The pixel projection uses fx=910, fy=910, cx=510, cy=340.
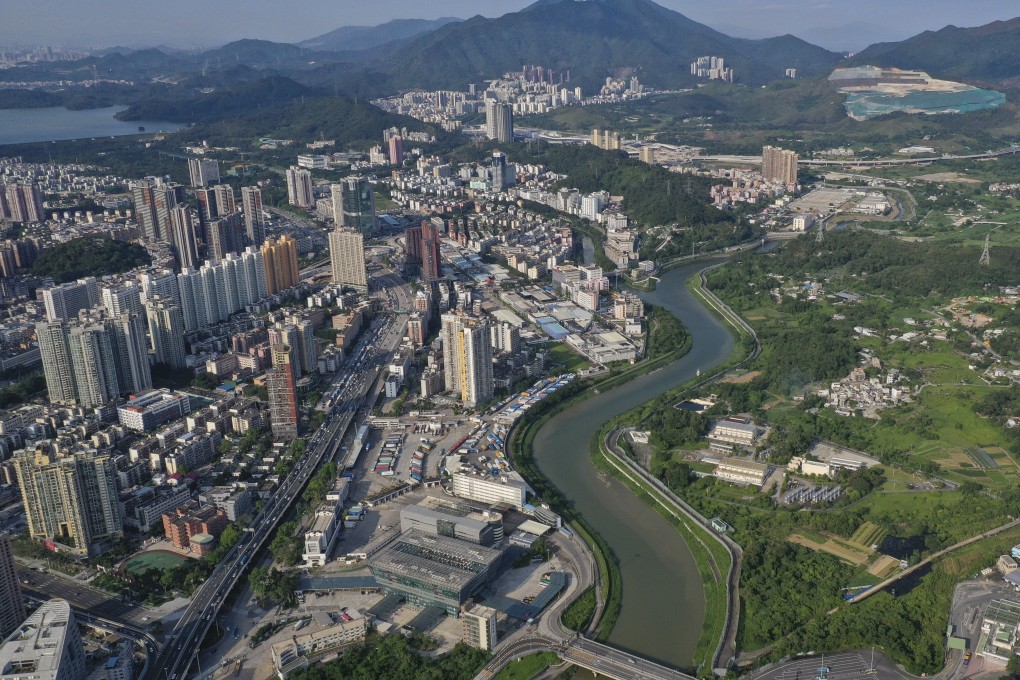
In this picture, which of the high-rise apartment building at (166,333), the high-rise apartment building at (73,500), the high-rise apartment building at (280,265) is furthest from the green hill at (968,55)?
the high-rise apartment building at (73,500)

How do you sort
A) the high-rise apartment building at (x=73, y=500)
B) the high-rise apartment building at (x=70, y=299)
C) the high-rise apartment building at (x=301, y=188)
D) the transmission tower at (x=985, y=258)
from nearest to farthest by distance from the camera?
the high-rise apartment building at (x=73, y=500)
the high-rise apartment building at (x=70, y=299)
the transmission tower at (x=985, y=258)
the high-rise apartment building at (x=301, y=188)

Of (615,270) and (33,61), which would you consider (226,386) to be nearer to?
(615,270)

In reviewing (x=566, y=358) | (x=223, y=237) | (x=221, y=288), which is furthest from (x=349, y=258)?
(x=566, y=358)

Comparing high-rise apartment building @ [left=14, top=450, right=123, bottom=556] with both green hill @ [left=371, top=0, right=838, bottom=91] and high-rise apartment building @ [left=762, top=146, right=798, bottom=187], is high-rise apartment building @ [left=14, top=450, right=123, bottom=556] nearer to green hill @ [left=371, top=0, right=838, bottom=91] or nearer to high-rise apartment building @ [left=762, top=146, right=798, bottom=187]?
high-rise apartment building @ [left=762, top=146, right=798, bottom=187]

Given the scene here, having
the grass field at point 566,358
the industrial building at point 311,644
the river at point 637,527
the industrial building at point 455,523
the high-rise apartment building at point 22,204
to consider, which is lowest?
the river at point 637,527

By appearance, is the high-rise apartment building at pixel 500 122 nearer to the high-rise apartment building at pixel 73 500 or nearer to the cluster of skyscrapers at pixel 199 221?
the cluster of skyscrapers at pixel 199 221

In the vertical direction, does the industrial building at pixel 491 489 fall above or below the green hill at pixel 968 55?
below

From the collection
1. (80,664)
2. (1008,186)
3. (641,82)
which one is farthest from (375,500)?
(641,82)
